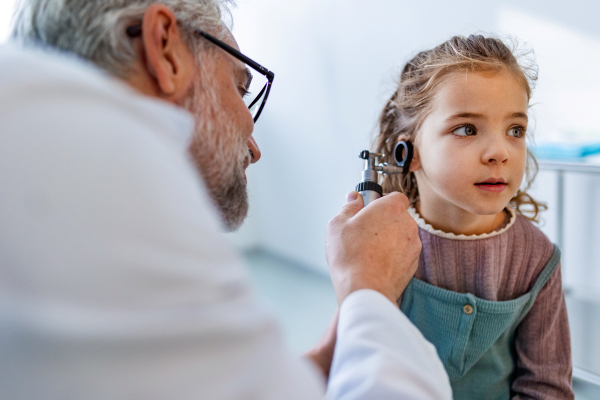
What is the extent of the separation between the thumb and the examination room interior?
0.75 ft

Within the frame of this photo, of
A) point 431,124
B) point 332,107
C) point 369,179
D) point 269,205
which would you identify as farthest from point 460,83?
point 269,205

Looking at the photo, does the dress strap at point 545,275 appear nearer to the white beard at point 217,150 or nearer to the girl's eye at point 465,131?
the girl's eye at point 465,131

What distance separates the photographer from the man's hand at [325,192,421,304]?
2.50ft

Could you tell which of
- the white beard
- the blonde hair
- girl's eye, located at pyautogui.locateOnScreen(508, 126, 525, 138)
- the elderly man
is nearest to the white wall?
the blonde hair

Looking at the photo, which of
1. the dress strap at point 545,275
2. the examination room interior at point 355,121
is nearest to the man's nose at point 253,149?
the examination room interior at point 355,121

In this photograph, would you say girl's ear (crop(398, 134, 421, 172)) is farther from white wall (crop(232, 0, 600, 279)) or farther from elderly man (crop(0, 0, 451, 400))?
elderly man (crop(0, 0, 451, 400))

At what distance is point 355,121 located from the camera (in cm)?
237

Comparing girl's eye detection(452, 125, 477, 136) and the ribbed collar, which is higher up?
girl's eye detection(452, 125, 477, 136)

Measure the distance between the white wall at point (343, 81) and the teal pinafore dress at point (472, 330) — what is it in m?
0.65

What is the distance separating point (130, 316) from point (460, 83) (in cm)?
88

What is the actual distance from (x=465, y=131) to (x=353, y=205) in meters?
0.31

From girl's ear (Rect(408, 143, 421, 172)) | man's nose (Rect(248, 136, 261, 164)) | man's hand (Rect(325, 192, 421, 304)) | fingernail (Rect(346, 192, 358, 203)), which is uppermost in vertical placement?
man's nose (Rect(248, 136, 261, 164))

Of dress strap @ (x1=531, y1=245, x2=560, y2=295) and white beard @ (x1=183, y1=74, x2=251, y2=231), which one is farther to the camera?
dress strap @ (x1=531, y1=245, x2=560, y2=295)

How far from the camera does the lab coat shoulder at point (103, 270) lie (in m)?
0.38
